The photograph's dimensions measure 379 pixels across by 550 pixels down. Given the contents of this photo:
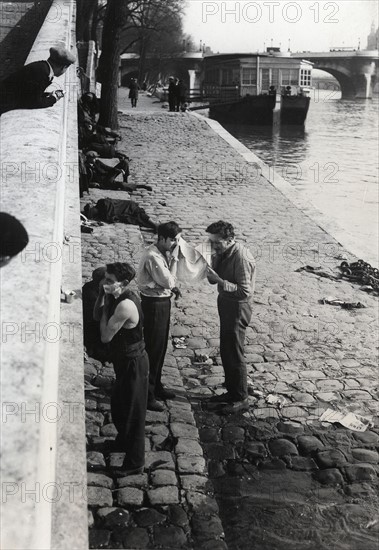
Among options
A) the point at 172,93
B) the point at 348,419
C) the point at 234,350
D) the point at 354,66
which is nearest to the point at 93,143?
the point at 234,350

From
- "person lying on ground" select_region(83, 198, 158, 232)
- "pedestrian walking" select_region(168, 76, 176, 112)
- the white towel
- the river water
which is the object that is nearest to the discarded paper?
the white towel

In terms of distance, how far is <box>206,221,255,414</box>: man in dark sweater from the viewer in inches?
226

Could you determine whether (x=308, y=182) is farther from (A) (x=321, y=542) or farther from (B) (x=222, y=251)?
(A) (x=321, y=542)

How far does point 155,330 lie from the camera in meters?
5.54

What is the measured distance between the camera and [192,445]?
4.99m

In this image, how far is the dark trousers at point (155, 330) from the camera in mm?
5492

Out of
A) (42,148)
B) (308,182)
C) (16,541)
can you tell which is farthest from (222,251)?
(308,182)

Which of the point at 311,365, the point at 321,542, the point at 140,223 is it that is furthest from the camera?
the point at 140,223

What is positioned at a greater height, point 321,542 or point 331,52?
point 331,52

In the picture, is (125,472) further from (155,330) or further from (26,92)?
(26,92)

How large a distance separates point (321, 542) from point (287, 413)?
1731 mm

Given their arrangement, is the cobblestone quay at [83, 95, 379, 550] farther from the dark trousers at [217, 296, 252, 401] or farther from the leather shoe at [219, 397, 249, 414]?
the dark trousers at [217, 296, 252, 401]

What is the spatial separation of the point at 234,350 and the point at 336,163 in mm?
22177

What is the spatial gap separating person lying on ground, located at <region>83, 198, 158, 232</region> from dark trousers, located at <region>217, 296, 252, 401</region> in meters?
5.54
